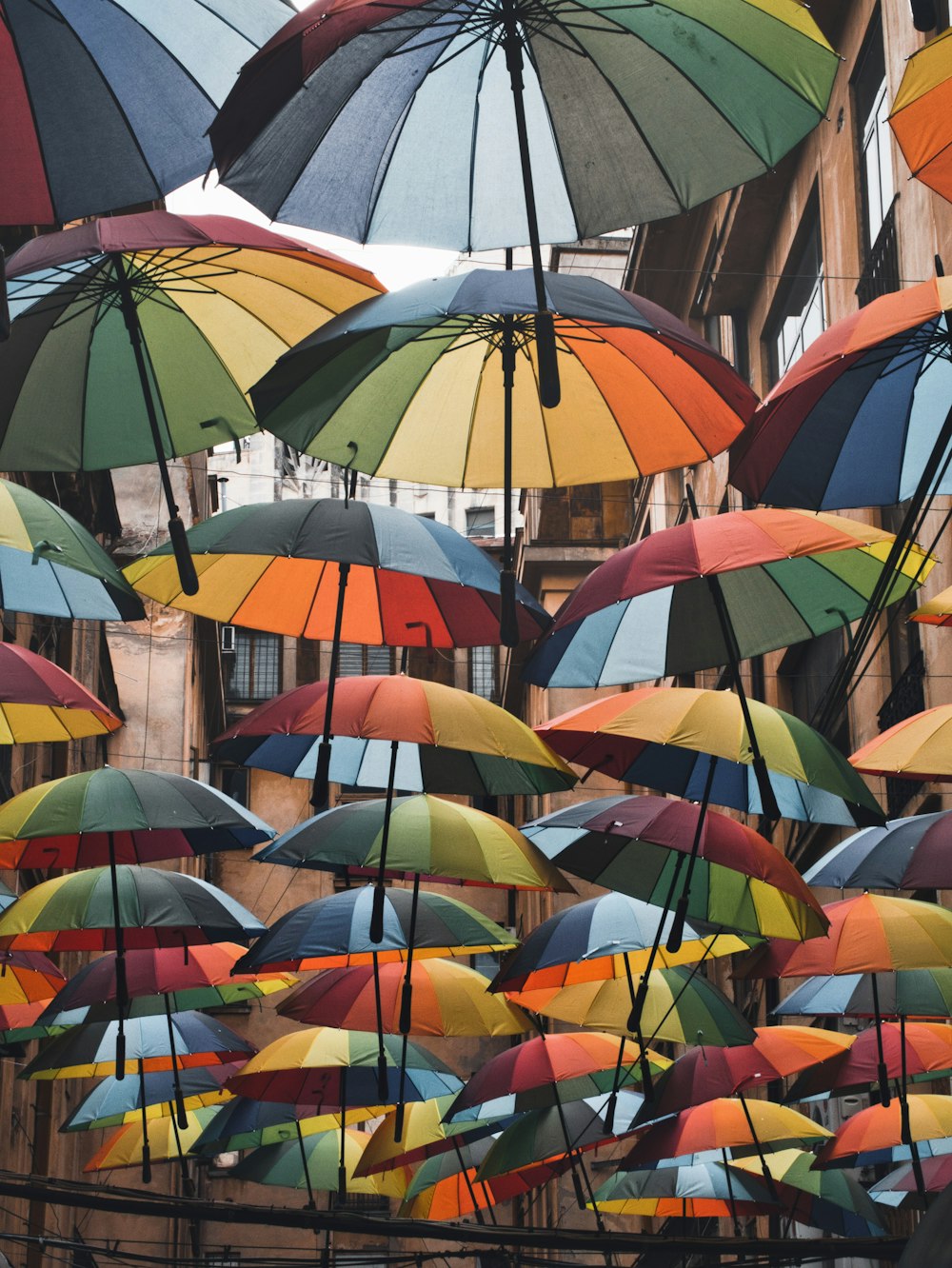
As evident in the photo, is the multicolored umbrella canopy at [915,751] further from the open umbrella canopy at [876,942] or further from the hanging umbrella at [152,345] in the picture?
the hanging umbrella at [152,345]

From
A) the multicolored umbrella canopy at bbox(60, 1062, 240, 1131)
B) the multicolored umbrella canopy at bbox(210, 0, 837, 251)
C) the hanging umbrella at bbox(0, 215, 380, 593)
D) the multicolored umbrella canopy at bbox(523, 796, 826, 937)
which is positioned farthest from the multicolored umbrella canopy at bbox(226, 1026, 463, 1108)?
the multicolored umbrella canopy at bbox(210, 0, 837, 251)

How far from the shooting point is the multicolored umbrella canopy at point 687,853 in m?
9.89

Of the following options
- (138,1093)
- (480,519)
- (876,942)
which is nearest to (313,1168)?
(138,1093)

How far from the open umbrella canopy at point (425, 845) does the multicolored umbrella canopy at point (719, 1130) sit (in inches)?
116

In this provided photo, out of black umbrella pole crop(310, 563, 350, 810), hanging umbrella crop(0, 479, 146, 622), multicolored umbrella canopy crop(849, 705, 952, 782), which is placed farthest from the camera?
black umbrella pole crop(310, 563, 350, 810)

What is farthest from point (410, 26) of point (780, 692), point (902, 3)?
point (780, 692)

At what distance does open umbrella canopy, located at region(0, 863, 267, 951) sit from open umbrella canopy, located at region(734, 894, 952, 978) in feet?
12.3

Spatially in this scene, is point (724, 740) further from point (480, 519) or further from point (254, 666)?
point (480, 519)

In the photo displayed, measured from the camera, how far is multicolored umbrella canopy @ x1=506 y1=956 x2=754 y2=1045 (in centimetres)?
1230

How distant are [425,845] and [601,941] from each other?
1.45 metres

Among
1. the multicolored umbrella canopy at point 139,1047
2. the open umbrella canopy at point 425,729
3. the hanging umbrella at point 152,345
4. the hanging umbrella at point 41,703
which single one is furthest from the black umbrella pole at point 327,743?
the multicolored umbrella canopy at point 139,1047

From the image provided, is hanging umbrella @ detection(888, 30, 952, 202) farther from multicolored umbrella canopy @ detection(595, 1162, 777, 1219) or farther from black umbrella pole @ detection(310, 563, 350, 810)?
multicolored umbrella canopy @ detection(595, 1162, 777, 1219)

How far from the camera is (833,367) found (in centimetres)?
719

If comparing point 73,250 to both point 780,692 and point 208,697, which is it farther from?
point 208,697
